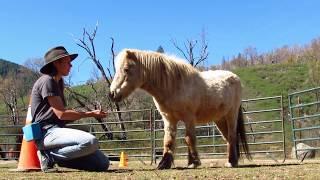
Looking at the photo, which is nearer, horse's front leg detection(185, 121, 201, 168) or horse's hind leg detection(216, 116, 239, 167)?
horse's front leg detection(185, 121, 201, 168)

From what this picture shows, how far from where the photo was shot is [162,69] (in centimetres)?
665

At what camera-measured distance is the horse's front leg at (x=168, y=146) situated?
621cm

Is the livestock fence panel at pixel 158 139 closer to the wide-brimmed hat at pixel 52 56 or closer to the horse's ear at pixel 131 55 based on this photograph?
the horse's ear at pixel 131 55

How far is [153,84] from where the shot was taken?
659cm

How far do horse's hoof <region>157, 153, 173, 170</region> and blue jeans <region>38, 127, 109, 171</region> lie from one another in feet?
3.52

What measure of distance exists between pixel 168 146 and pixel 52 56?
2133mm

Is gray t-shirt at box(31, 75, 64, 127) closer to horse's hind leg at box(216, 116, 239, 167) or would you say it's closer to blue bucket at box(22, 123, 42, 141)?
blue bucket at box(22, 123, 42, 141)

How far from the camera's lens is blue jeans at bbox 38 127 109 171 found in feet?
17.0

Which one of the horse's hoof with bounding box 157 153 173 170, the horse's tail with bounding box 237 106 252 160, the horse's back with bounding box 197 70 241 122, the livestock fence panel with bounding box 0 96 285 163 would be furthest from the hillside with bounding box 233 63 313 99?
the horse's hoof with bounding box 157 153 173 170

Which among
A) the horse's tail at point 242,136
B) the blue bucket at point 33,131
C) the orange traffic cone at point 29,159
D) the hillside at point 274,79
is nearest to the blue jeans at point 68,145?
the blue bucket at point 33,131

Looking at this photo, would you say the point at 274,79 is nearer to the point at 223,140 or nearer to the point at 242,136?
the point at 223,140

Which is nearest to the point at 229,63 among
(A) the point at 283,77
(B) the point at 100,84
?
(A) the point at 283,77

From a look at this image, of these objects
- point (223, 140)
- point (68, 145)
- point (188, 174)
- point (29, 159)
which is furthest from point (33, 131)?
point (223, 140)

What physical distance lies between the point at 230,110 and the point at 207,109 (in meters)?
0.69
